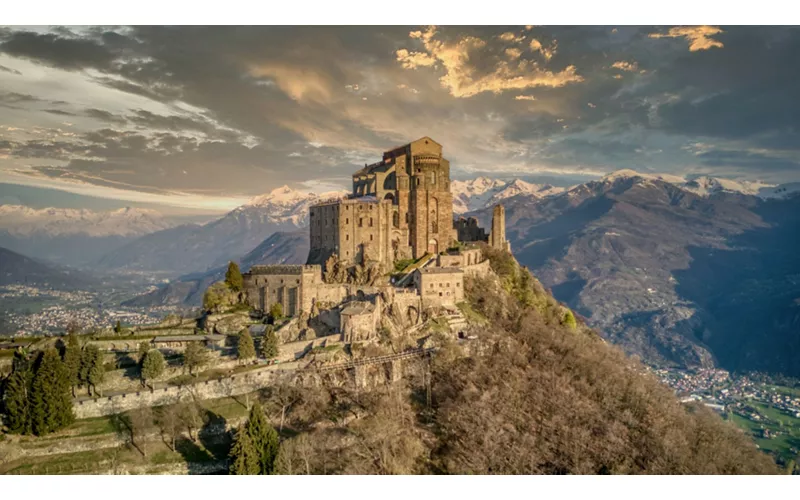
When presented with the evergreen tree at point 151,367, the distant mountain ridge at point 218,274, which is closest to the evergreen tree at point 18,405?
the evergreen tree at point 151,367

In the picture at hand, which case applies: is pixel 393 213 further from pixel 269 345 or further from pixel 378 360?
pixel 269 345

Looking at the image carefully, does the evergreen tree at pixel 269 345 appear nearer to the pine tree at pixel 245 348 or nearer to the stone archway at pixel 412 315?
the pine tree at pixel 245 348

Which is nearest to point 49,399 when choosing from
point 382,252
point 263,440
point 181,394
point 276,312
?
point 181,394

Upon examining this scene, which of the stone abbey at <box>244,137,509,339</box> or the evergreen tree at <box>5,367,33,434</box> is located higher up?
the stone abbey at <box>244,137,509,339</box>

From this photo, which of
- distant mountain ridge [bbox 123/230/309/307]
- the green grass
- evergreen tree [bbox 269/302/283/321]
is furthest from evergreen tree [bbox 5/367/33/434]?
distant mountain ridge [bbox 123/230/309/307]

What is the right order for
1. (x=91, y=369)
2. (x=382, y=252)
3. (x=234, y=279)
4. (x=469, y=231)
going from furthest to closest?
(x=469, y=231)
(x=382, y=252)
(x=234, y=279)
(x=91, y=369)

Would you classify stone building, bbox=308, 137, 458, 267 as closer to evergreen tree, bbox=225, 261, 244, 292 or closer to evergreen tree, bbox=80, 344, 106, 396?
evergreen tree, bbox=225, 261, 244, 292
